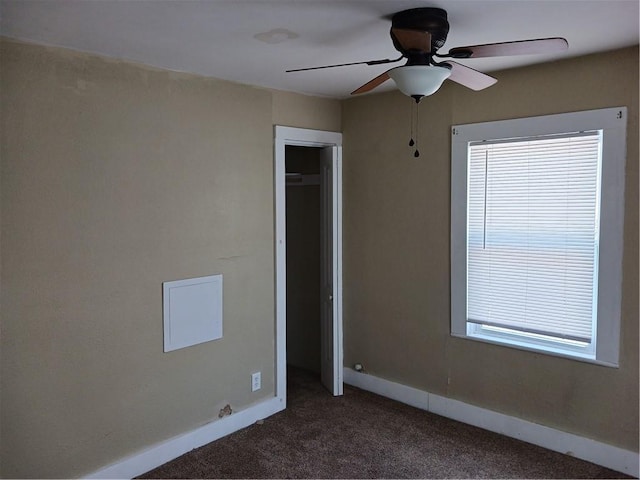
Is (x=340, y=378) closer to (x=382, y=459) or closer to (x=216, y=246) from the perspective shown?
(x=382, y=459)

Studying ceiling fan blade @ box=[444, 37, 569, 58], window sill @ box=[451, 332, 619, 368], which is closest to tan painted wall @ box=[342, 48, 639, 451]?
window sill @ box=[451, 332, 619, 368]

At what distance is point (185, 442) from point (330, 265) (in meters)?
1.69

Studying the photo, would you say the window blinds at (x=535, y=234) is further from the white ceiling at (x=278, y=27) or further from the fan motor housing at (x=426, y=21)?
the fan motor housing at (x=426, y=21)

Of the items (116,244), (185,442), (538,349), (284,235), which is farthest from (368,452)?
(116,244)

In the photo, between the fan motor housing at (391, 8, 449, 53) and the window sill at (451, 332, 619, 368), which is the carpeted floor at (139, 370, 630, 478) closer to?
the window sill at (451, 332, 619, 368)

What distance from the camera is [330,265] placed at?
4.20 metres

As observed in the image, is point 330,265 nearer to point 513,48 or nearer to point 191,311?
point 191,311

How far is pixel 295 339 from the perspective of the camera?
5.05m

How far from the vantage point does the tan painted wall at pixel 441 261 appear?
116 inches

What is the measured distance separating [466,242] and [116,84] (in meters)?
2.40

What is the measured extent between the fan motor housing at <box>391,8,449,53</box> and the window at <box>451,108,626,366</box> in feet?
4.21

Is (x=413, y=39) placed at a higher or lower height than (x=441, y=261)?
Result: higher

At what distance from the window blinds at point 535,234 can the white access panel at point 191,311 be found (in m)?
1.72

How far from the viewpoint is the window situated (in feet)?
9.70
